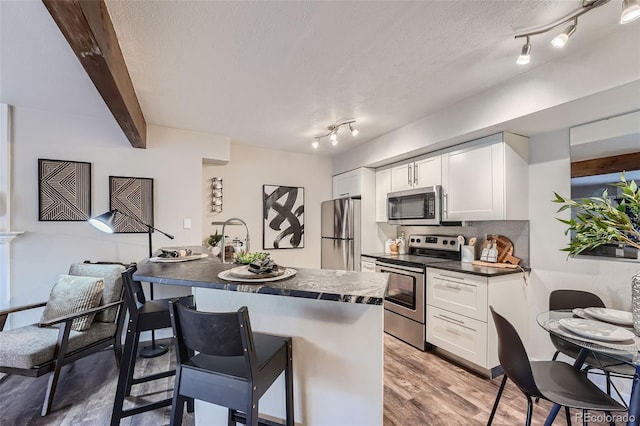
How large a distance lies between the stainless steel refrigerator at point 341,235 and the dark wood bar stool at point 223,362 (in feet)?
8.56

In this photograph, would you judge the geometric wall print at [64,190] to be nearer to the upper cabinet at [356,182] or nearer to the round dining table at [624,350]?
the upper cabinet at [356,182]

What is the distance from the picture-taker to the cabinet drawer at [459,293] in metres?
2.39

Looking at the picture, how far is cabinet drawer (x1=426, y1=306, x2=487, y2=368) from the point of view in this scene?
2385mm

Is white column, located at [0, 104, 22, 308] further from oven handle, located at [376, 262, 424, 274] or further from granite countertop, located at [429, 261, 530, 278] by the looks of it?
granite countertop, located at [429, 261, 530, 278]

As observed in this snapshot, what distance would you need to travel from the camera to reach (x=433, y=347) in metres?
2.87

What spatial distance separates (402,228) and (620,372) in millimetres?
2617

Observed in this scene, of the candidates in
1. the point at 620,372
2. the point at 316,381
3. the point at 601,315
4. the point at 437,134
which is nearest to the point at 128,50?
the point at 316,381

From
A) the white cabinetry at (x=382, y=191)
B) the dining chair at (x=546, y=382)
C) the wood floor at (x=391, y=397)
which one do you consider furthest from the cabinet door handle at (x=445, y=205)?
the dining chair at (x=546, y=382)

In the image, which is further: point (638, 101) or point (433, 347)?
point (433, 347)

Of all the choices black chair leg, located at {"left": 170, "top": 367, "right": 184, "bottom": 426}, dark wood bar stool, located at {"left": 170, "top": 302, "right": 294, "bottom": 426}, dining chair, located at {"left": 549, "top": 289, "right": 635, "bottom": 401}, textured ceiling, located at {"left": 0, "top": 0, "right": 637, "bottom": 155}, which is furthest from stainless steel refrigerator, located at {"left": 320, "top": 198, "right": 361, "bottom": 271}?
black chair leg, located at {"left": 170, "top": 367, "right": 184, "bottom": 426}

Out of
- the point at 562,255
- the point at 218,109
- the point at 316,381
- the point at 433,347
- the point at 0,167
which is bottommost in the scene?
the point at 433,347

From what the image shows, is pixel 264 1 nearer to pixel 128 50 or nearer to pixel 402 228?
pixel 128 50

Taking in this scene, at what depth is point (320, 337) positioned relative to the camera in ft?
4.62

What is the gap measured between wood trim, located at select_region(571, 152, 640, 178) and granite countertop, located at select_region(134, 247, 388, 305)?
2016 millimetres
